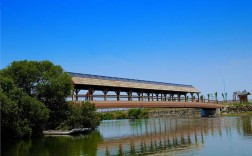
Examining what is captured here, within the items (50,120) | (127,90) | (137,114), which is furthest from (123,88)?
(137,114)

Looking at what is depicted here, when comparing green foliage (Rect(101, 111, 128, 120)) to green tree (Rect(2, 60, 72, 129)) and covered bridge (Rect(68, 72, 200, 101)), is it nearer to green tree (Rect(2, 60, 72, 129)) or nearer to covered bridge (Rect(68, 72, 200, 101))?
covered bridge (Rect(68, 72, 200, 101))

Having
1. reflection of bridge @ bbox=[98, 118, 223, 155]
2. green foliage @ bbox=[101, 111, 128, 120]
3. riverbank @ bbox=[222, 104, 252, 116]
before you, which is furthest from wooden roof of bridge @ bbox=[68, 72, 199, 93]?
green foliage @ bbox=[101, 111, 128, 120]

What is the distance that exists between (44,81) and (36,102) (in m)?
5.18

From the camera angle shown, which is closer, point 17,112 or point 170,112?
point 17,112

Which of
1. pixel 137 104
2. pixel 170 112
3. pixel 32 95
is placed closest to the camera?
pixel 32 95

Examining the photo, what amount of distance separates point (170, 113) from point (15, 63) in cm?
8612

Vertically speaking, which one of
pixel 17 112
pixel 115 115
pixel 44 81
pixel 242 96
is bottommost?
pixel 115 115

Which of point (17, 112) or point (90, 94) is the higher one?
point (90, 94)

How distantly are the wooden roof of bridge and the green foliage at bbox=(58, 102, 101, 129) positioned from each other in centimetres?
543

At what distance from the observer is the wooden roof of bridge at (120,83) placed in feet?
180

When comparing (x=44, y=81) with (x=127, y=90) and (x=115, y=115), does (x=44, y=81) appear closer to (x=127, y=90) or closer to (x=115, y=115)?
(x=127, y=90)

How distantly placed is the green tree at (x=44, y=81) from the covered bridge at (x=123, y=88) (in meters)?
3.99

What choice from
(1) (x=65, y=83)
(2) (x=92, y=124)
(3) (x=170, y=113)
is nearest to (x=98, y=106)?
(2) (x=92, y=124)

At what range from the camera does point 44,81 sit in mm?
46062
